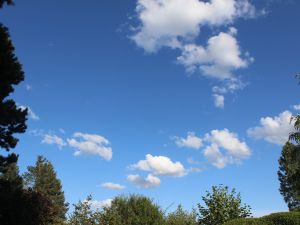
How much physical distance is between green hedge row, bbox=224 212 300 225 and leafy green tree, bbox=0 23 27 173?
17122 mm

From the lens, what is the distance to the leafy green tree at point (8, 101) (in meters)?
26.3

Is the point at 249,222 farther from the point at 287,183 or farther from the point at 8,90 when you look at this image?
the point at 287,183

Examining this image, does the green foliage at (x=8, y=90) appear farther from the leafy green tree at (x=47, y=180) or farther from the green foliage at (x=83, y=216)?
the leafy green tree at (x=47, y=180)

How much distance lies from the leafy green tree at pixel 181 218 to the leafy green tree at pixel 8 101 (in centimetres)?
2693

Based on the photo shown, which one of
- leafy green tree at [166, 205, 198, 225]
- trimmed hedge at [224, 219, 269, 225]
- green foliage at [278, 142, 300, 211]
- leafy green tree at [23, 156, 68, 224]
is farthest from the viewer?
leafy green tree at [23, 156, 68, 224]

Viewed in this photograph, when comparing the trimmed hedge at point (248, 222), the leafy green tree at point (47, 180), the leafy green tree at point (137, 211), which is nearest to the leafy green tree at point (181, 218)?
the leafy green tree at point (137, 211)

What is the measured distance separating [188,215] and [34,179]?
43.0m

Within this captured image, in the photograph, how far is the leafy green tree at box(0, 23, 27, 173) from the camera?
86.2 ft

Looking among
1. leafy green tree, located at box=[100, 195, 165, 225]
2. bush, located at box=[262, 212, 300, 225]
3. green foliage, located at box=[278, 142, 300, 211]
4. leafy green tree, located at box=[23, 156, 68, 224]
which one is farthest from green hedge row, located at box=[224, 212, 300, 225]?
leafy green tree, located at box=[23, 156, 68, 224]

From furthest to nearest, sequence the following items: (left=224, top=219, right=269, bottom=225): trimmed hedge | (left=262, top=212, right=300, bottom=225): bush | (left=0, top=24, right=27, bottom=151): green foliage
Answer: (left=224, top=219, right=269, bottom=225): trimmed hedge
(left=262, top=212, right=300, bottom=225): bush
(left=0, top=24, right=27, bottom=151): green foliage

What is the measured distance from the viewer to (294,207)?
6556 centimetres

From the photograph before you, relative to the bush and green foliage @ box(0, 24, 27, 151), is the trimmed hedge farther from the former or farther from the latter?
green foliage @ box(0, 24, 27, 151)

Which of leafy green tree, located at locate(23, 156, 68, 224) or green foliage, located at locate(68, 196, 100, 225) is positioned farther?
leafy green tree, located at locate(23, 156, 68, 224)

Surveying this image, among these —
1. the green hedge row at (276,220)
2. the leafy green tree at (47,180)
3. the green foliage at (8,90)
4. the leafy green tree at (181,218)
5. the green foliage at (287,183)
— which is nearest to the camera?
the green foliage at (8,90)
